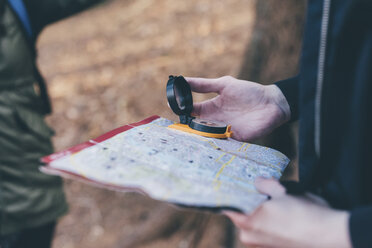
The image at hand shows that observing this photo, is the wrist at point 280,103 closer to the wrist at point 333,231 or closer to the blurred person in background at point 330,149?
the blurred person in background at point 330,149

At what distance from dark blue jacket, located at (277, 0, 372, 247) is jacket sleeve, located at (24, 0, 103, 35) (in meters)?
1.23

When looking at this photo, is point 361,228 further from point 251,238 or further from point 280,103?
point 280,103

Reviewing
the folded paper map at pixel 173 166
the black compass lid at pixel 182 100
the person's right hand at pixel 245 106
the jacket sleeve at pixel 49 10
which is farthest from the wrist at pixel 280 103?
the jacket sleeve at pixel 49 10

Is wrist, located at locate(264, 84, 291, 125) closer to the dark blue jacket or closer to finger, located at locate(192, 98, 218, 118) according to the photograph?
finger, located at locate(192, 98, 218, 118)

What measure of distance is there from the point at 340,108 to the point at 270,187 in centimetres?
24

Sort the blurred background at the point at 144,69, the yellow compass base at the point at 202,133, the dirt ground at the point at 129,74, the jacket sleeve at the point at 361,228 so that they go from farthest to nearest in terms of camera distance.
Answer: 1. the dirt ground at the point at 129,74
2. the blurred background at the point at 144,69
3. the yellow compass base at the point at 202,133
4. the jacket sleeve at the point at 361,228

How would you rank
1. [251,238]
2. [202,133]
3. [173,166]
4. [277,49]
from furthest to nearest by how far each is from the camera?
1. [277,49]
2. [202,133]
3. [173,166]
4. [251,238]

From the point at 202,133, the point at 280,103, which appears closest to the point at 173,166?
the point at 202,133

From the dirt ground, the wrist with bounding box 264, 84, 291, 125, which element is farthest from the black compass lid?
the dirt ground

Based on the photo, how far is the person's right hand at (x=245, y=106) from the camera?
3.72 ft

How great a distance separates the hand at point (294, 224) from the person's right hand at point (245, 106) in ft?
1.67

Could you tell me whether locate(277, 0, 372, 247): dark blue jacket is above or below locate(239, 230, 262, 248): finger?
above

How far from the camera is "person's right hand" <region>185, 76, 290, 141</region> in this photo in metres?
1.13

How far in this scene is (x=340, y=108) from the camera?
64 centimetres
